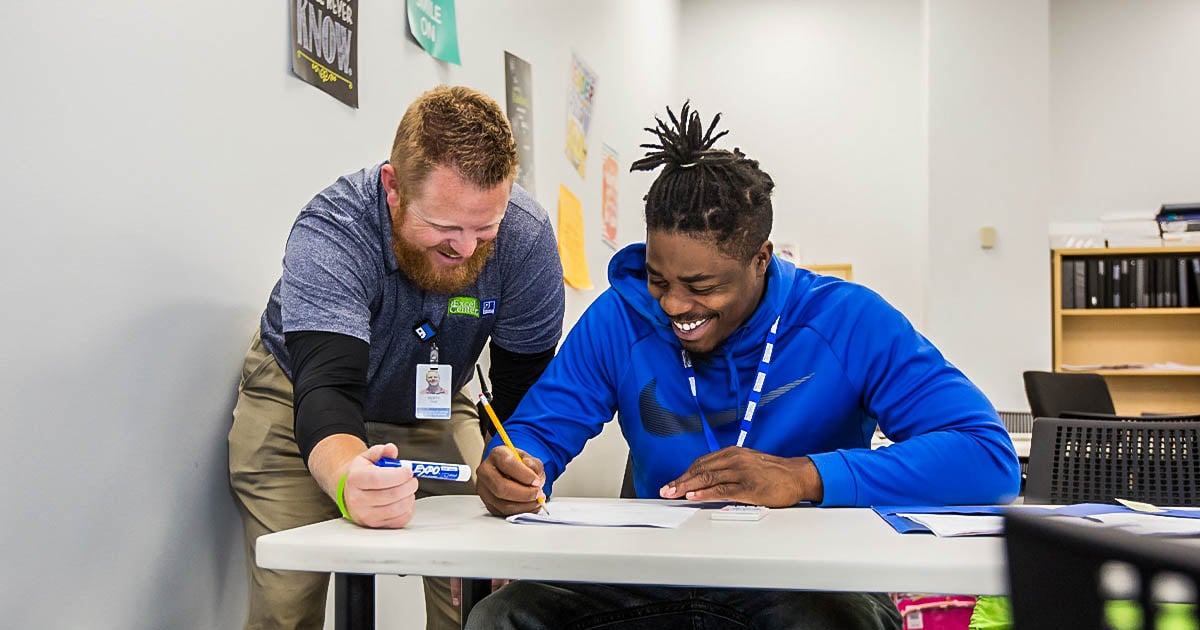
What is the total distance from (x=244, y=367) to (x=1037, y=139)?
5.19 m

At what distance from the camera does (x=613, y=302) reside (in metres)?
1.74

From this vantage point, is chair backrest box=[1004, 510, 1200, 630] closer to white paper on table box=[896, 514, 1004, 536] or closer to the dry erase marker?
white paper on table box=[896, 514, 1004, 536]

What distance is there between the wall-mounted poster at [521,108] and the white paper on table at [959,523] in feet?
6.53

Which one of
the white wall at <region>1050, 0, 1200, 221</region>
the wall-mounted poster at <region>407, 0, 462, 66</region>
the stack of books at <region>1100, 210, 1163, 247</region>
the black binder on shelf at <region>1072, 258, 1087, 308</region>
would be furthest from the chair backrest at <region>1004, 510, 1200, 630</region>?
the white wall at <region>1050, 0, 1200, 221</region>

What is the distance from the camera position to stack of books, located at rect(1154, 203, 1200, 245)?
5.75 meters

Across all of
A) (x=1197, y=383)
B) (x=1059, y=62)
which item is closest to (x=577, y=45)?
(x=1059, y=62)

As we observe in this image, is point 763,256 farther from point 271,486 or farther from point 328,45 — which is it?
point 328,45

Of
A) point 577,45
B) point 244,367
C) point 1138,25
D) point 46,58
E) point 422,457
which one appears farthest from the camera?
point 1138,25

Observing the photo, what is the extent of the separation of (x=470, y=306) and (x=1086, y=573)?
→ 4.81ft

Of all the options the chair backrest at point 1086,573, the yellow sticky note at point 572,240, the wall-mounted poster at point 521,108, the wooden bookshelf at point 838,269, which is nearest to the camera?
the chair backrest at point 1086,573

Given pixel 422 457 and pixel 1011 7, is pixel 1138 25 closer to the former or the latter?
pixel 1011 7

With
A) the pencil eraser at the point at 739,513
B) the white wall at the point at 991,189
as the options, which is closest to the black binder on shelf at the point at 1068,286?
the white wall at the point at 991,189

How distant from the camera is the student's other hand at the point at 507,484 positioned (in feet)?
4.46

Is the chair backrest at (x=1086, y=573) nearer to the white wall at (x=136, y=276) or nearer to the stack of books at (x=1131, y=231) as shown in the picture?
the white wall at (x=136, y=276)
